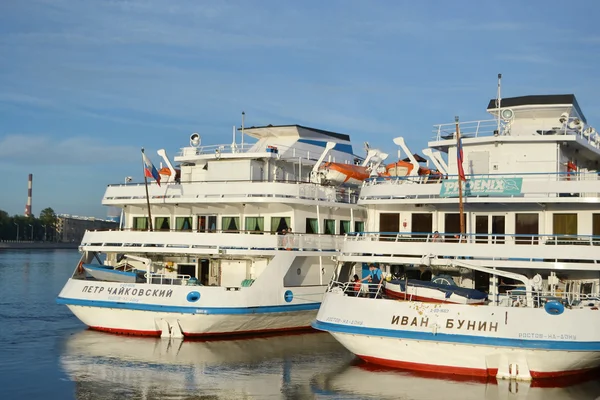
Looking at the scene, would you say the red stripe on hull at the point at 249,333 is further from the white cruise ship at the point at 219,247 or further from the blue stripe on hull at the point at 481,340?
the blue stripe on hull at the point at 481,340

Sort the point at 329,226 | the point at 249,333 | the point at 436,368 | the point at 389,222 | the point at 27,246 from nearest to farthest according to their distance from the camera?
the point at 436,368, the point at 389,222, the point at 249,333, the point at 329,226, the point at 27,246

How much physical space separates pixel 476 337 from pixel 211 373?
7002 millimetres

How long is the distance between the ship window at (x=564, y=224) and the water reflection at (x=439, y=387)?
13.9 ft

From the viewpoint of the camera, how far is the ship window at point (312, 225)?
94.9 ft

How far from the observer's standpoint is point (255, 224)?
28.7 m

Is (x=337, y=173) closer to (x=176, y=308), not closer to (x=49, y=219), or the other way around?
(x=176, y=308)

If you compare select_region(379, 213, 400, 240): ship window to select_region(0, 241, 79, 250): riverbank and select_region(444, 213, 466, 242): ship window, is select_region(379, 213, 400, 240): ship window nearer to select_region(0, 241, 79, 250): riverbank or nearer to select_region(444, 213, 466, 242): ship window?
select_region(444, 213, 466, 242): ship window

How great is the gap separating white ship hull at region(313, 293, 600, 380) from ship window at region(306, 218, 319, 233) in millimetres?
9309

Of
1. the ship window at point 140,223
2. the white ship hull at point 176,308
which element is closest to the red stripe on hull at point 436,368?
the white ship hull at point 176,308

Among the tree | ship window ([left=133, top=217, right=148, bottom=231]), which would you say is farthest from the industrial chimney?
ship window ([left=133, top=217, right=148, bottom=231])

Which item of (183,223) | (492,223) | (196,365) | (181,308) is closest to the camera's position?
(196,365)

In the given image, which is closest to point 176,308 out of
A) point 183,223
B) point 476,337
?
point 183,223

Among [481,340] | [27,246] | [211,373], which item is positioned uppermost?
[481,340]

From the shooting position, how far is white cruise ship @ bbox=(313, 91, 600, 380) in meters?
18.2
